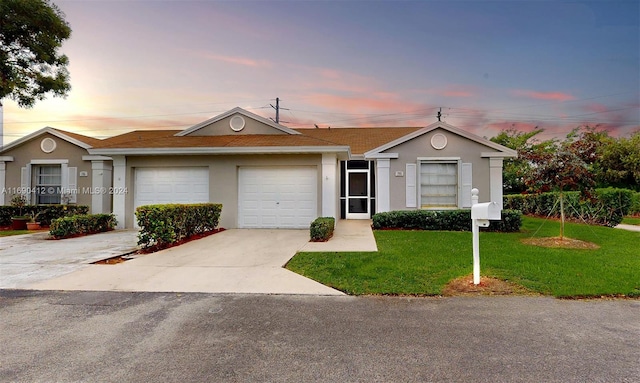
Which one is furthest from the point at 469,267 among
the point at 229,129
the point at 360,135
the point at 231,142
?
the point at 360,135

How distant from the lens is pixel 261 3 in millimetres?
11961

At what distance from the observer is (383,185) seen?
43.3ft

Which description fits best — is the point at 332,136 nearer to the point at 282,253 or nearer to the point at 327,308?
the point at 282,253

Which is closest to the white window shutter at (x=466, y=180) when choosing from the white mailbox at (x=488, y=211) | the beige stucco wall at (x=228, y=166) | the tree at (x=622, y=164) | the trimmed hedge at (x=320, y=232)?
the beige stucco wall at (x=228, y=166)

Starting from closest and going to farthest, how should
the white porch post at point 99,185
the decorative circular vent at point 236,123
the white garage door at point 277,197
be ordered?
1. the white garage door at point 277,197
2. the decorative circular vent at point 236,123
3. the white porch post at point 99,185

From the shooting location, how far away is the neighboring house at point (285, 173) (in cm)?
1209

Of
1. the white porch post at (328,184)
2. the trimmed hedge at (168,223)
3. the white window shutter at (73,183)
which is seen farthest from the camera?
the white window shutter at (73,183)

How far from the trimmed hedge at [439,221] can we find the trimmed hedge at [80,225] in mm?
10061

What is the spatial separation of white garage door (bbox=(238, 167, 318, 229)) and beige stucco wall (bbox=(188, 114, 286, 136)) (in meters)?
2.48

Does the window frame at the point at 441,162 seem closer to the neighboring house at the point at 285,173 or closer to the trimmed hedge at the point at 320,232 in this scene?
the neighboring house at the point at 285,173

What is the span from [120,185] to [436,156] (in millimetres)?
12372

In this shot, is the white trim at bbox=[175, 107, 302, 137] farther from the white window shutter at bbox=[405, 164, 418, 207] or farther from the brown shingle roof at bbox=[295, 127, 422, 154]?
the white window shutter at bbox=[405, 164, 418, 207]

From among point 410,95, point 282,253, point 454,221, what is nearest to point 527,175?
point 454,221

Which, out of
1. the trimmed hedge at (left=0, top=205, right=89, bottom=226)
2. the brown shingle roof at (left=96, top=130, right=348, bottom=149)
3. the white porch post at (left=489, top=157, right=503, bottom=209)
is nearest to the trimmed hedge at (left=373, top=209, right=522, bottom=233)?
the white porch post at (left=489, top=157, right=503, bottom=209)
